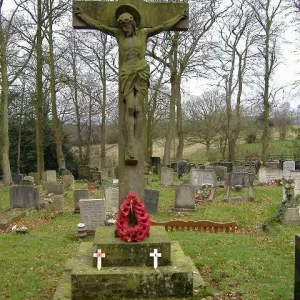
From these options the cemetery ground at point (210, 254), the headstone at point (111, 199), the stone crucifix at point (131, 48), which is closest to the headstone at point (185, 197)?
the cemetery ground at point (210, 254)

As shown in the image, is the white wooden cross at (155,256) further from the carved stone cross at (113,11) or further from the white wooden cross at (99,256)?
the carved stone cross at (113,11)

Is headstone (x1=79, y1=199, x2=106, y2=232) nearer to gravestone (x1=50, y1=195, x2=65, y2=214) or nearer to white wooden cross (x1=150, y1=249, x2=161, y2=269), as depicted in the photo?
gravestone (x1=50, y1=195, x2=65, y2=214)

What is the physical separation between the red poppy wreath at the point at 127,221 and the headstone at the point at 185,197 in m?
8.26

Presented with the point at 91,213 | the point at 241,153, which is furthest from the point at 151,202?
the point at 241,153

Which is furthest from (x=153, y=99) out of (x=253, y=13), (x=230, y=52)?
(x=253, y=13)

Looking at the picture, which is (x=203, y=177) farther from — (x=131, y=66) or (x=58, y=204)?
(x=131, y=66)

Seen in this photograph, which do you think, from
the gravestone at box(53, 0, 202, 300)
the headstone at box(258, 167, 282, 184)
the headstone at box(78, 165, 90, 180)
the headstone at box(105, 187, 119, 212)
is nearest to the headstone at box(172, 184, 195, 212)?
the headstone at box(105, 187, 119, 212)

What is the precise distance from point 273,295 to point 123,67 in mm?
3704

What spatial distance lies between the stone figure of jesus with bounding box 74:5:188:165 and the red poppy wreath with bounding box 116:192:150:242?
1.83 ft

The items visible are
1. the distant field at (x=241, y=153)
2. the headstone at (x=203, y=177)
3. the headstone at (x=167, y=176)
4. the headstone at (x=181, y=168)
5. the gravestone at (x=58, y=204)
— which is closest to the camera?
the gravestone at (x=58, y=204)

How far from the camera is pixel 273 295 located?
17.9ft

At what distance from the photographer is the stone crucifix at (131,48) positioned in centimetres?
526

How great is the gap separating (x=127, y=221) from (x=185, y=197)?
27.6ft

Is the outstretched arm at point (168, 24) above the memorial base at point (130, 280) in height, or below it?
above
